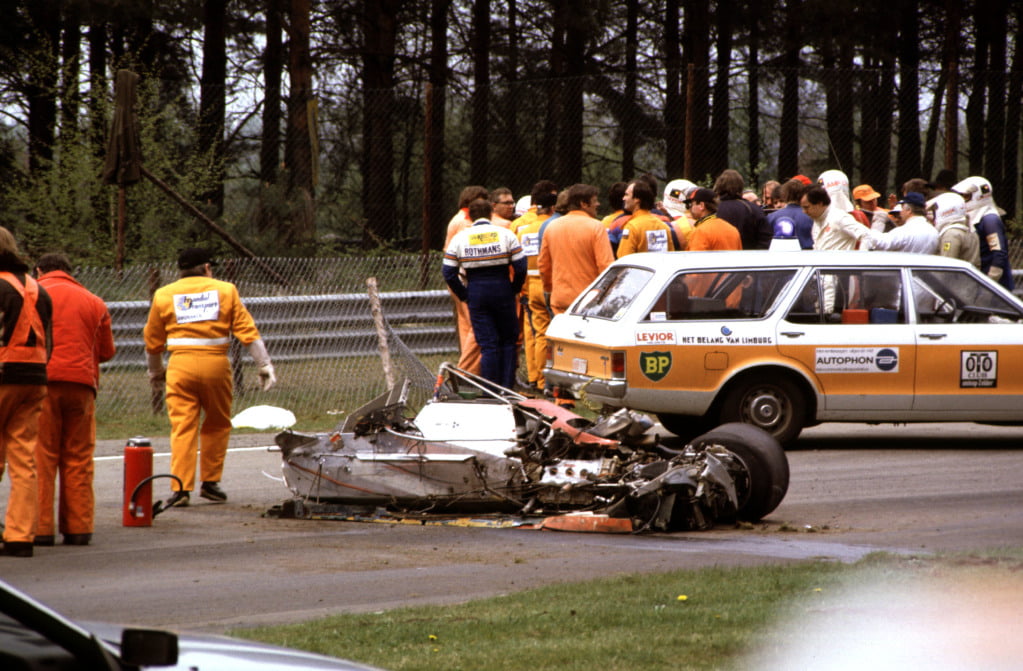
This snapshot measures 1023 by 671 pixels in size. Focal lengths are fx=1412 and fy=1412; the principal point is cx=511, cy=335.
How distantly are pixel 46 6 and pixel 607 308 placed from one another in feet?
57.3

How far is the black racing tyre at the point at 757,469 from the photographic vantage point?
844 centimetres

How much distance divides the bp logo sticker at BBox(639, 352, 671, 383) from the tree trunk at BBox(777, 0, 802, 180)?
1267 cm

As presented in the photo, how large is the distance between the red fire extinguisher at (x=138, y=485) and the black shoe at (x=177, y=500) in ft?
1.33

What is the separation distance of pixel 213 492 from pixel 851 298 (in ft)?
17.3

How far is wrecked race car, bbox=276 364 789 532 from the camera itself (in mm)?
8367

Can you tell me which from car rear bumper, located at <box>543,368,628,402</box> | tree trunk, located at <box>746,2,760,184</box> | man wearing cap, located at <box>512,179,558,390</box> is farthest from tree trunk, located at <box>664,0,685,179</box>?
car rear bumper, located at <box>543,368,628,402</box>

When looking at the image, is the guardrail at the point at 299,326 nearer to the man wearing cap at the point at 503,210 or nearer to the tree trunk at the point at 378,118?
the man wearing cap at the point at 503,210

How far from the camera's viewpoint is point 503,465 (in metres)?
8.57

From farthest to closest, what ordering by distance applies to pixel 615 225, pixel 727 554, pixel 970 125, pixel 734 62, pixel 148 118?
pixel 734 62 → pixel 970 125 → pixel 148 118 → pixel 615 225 → pixel 727 554

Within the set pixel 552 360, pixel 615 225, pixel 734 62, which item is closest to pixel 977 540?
pixel 552 360

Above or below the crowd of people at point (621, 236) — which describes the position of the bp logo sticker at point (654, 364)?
below

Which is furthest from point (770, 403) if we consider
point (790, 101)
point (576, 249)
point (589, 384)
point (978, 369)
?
point (790, 101)

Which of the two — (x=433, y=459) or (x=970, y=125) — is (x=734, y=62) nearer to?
(x=970, y=125)

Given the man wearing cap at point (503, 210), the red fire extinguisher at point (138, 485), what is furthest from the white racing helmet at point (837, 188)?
the red fire extinguisher at point (138, 485)
